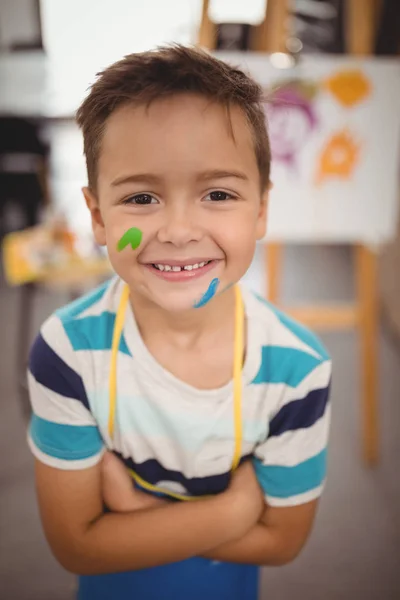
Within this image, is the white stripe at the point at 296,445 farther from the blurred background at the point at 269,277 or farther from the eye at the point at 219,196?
the blurred background at the point at 269,277

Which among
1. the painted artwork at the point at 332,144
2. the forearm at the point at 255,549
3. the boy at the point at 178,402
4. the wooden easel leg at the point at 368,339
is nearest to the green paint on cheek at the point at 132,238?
the boy at the point at 178,402

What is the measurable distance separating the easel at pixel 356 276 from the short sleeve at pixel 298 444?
2.91 ft

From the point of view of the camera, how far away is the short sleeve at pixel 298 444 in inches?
26.9

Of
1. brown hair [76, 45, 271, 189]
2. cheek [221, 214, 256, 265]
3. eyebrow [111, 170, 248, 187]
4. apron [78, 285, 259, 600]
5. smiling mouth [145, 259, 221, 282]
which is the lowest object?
apron [78, 285, 259, 600]

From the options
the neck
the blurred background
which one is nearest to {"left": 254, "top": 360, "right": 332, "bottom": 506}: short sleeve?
the neck

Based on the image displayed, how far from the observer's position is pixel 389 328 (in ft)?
9.27

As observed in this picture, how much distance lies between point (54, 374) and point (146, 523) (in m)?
0.25

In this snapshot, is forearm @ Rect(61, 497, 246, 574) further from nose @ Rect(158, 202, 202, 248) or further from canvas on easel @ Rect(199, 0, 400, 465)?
canvas on easel @ Rect(199, 0, 400, 465)

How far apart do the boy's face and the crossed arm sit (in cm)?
29

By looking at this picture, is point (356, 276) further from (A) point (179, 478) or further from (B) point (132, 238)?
(B) point (132, 238)

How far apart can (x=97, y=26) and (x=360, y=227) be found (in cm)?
94

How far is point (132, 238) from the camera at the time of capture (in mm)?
587

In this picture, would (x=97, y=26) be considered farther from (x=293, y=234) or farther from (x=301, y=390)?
(x=301, y=390)

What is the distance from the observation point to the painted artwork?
1.33 meters
